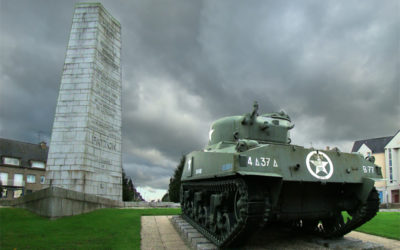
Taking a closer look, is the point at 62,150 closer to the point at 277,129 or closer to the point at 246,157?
the point at 277,129

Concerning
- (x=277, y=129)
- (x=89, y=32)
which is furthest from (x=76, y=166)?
(x=277, y=129)

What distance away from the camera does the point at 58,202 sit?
12688 millimetres

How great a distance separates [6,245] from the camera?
780 centimetres

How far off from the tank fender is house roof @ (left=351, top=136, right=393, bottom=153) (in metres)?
38.5

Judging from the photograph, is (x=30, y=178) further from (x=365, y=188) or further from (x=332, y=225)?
(x=365, y=188)

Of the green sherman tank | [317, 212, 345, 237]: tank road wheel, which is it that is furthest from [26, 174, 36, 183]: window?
[317, 212, 345, 237]: tank road wheel

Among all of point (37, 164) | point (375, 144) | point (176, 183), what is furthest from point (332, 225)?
point (37, 164)

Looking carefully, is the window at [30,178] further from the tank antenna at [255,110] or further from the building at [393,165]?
the building at [393,165]

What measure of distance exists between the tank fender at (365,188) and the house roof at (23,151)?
4519 cm

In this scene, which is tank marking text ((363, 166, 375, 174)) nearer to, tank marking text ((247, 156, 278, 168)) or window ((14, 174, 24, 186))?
tank marking text ((247, 156, 278, 168))

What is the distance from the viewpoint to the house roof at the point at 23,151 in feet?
143

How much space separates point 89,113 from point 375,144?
126ft

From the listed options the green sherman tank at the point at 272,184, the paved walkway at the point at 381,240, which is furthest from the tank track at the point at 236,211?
the paved walkway at the point at 381,240

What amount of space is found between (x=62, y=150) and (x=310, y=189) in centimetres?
1371
